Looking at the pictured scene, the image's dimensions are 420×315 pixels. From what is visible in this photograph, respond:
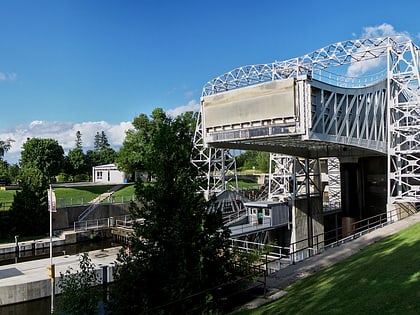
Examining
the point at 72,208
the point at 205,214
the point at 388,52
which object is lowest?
the point at 72,208

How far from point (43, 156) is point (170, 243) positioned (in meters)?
69.7

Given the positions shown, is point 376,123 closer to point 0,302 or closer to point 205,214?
point 205,214

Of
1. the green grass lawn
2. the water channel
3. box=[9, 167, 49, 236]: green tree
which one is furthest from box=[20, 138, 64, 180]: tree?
the green grass lawn

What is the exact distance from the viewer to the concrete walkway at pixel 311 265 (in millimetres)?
11852

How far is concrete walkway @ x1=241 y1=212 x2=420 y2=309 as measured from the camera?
1185 cm

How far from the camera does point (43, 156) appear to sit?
7150 centimetres

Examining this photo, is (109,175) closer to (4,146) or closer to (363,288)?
(4,146)

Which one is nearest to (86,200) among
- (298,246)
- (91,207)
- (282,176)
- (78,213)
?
(91,207)

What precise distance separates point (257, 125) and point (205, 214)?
43.7 ft

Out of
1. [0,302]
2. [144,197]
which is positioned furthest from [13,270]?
[144,197]

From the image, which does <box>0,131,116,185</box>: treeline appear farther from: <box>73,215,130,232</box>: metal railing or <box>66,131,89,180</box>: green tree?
<box>73,215,130,232</box>: metal railing

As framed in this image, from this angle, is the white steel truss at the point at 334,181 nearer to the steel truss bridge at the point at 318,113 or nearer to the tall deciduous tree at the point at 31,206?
the steel truss bridge at the point at 318,113

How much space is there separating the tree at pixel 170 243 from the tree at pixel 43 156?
6642 centimetres

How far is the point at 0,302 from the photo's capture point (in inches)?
752
